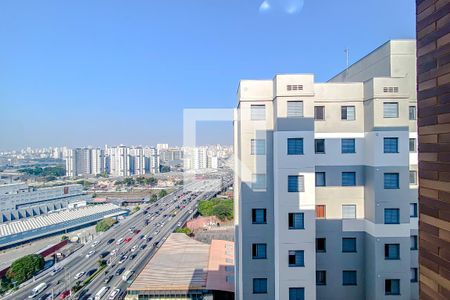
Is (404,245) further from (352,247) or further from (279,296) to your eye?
(279,296)

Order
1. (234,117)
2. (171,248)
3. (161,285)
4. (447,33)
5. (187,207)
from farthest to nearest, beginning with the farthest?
1. (187,207)
2. (171,248)
3. (161,285)
4. (234,117)
5. (447,33)

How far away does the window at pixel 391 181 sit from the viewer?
2.57 metres

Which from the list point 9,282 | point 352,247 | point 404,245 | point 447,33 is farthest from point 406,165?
point 9,282

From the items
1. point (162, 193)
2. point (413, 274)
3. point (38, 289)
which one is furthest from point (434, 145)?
point (162, 193)

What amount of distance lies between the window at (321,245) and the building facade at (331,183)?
1 cm

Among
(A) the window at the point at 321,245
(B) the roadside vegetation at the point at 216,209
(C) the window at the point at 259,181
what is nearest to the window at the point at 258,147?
(C) the window at the point at 259,181

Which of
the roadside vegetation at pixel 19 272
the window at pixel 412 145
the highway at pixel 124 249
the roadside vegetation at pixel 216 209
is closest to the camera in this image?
the window at pixel 412 145

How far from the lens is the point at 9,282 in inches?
319

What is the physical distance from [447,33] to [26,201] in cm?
1824

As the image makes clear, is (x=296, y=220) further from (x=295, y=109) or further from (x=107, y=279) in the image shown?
(x=107, y=279)

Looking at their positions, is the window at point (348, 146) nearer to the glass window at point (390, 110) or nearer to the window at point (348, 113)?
the window at point (348, 113)

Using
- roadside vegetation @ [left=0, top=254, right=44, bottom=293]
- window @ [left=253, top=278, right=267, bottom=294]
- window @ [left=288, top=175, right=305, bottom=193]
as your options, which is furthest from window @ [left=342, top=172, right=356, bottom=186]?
roadside vegetation @ [left=0, top=254, right=44, bottom=293]

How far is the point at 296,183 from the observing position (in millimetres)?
2566

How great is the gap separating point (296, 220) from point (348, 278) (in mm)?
889
